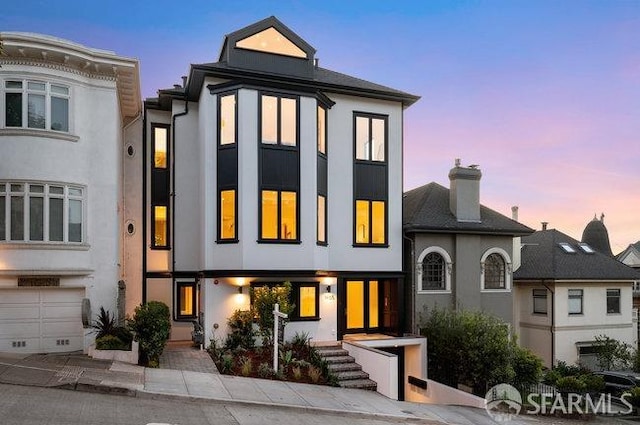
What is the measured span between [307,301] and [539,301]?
12263 mm

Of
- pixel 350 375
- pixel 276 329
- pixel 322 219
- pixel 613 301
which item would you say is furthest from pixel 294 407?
pixel 613 301

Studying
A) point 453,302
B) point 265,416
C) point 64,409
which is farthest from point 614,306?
point 64,409

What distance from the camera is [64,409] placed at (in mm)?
9805

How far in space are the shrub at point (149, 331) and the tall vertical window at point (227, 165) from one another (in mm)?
4030

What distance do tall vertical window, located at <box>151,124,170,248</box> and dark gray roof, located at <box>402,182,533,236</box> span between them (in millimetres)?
A: 9778

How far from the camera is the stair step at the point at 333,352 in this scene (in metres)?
17.3

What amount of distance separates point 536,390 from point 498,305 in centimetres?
392

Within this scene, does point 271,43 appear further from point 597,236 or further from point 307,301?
point 597,236

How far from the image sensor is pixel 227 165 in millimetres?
17906

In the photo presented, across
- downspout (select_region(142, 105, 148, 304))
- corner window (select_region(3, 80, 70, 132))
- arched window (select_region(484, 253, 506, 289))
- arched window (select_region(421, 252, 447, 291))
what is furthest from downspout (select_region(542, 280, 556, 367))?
corner window (select_region(3, 80, 70, 132))

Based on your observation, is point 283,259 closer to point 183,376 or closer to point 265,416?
point 183,376

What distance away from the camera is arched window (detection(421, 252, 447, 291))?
2103cm

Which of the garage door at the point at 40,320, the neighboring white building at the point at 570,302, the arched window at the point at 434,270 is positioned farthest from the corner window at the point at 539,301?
the garage door at the point at 40,320

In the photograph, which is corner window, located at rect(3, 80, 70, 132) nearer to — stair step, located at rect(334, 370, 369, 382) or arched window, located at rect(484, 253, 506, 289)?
stair step, located at rect(334, 370, 369, 382)
